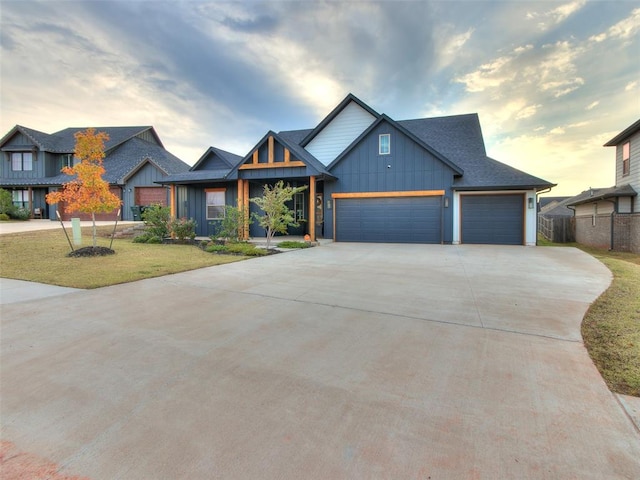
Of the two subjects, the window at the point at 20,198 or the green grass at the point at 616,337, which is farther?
the window at the point at 20,198

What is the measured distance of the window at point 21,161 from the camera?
24.4 m

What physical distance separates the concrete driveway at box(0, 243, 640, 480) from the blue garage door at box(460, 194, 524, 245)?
965cm

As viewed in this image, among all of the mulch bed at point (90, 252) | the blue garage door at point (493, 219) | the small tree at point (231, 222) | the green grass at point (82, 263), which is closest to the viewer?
the green grass at point (82, 263)

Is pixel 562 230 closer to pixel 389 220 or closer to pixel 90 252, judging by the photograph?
pixel 389 220

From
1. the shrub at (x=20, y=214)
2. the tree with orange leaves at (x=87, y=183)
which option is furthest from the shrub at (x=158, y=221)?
the shrub at (x=20, y=214)

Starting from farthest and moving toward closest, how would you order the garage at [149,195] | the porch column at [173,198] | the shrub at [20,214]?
1. the garage at [149,195]
2. the shrub at [20,214]
3. the porch column at [173,198]

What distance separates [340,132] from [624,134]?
13.6 m

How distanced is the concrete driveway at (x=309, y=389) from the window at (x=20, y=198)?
86.1 ft

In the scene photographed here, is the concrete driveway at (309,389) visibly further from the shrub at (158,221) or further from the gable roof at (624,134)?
the gable roof at (624,134)

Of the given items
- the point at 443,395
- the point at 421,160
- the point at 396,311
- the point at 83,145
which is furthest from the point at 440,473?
the point at 421,160

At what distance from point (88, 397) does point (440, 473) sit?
2.55 m

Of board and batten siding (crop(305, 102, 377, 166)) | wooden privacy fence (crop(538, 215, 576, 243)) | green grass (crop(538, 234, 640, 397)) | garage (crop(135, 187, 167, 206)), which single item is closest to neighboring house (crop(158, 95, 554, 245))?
board and batten siding (crop(305, 102, 377, 166))

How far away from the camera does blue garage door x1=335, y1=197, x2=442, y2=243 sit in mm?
14703

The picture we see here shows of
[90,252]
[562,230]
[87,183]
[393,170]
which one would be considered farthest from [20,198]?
[562,230]
